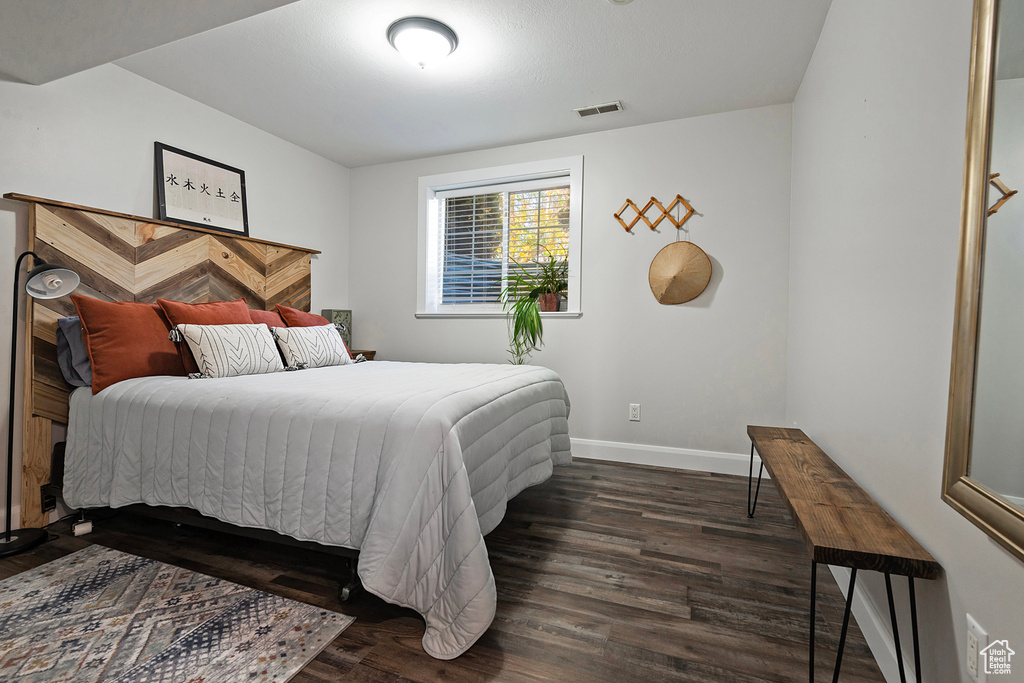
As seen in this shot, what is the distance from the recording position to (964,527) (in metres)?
0.95

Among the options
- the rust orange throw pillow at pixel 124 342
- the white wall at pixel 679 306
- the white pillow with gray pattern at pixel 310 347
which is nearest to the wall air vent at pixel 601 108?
the white wall at pixel 679 306

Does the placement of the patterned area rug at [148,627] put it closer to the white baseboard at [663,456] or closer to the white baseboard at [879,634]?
the white baseboard at [879,634]

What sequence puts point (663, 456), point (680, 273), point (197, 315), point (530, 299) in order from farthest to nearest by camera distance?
point (530, 299) → point (663, 456) → point (680, 273) → point (197, 315)

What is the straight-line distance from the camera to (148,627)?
151 centimetres

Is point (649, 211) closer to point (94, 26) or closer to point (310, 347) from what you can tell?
point (310, 347)

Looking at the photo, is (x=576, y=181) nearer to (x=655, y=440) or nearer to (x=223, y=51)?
(x=655, y=440)

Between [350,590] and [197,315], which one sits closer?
[350,590]

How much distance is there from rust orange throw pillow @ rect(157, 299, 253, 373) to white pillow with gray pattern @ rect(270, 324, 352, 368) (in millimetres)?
→ 224

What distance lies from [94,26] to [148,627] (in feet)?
7.18

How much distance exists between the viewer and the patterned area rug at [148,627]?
132 cm

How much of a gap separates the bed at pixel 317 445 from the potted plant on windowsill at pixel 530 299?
902 mm

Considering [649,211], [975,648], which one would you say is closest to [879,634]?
[975,648]

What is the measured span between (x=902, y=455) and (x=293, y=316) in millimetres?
3380

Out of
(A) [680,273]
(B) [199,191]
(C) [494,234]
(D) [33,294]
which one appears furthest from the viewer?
(C) [494,234]
